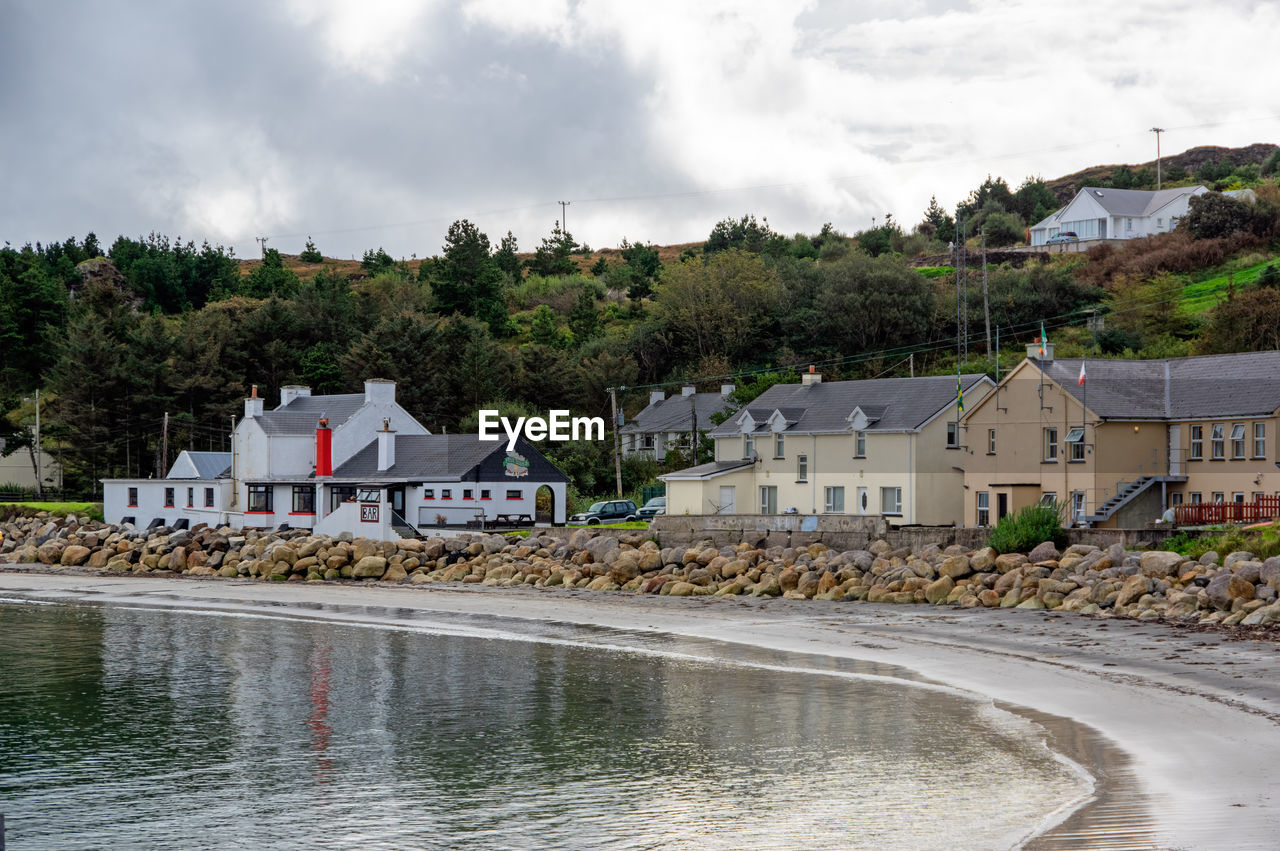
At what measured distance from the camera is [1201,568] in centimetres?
3603

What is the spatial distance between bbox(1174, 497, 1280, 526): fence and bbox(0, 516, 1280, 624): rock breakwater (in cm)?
484

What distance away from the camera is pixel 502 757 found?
22.5 metres

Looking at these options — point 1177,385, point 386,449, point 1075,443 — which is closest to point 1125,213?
point 1177,385

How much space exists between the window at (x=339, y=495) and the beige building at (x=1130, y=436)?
30.8 metres

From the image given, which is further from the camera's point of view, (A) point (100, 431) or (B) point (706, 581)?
(A) point (100, 431)

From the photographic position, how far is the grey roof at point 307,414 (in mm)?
68000

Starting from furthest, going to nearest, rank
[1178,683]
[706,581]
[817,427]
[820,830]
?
[817,427] → [706,581] → [1178,683] → [820,830]

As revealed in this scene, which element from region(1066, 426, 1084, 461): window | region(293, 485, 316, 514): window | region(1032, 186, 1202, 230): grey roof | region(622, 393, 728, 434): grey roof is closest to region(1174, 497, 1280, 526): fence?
region(1066, 426, 1084, 461): window

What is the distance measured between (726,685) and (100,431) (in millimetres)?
A: 68665

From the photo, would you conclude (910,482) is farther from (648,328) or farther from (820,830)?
(648,328)

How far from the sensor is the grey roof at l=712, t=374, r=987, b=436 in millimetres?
57125

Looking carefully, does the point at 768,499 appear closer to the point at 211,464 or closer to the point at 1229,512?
the point at 1229,512

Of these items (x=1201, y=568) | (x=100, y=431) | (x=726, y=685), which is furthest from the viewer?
(x=100, y=431)

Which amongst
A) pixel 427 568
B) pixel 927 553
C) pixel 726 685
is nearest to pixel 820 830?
pixel 726 685
